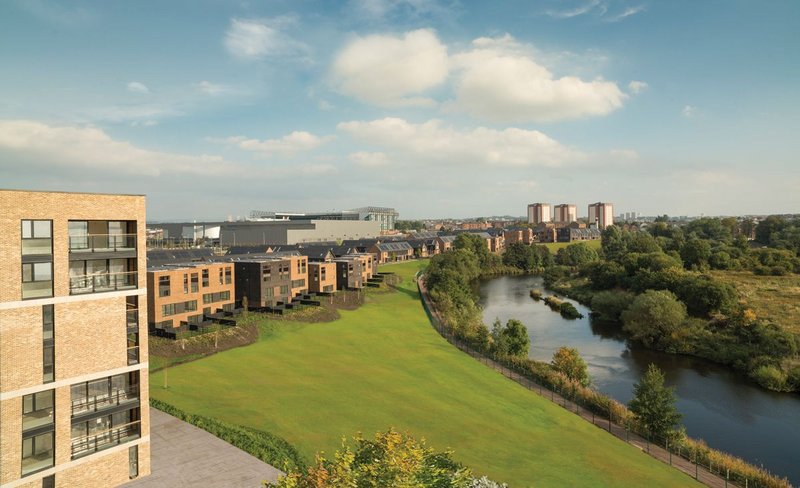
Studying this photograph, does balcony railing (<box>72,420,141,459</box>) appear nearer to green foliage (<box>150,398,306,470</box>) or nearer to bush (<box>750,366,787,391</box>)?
green foliage (<box>150,398,306,470</box>)

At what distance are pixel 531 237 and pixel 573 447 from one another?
139 metres

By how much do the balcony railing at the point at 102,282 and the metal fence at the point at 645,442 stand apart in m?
24.9

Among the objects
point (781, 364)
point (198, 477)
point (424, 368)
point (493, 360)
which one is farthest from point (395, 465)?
point (781, 364)

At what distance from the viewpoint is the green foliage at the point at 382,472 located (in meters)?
10.8

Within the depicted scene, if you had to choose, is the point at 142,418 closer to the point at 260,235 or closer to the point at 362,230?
the point at 260,235

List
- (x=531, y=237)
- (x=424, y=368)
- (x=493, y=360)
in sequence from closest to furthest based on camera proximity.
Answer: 1. (x=424, y=368)
2. (x=493, y=360)
3. (x=531, y=237)

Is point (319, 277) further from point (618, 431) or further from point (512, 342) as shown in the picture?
point (618, 431)

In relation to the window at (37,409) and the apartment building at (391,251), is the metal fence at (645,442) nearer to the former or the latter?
the window at (37,409)

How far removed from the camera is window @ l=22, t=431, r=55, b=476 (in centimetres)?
1559

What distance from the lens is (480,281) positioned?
9075 centimetres

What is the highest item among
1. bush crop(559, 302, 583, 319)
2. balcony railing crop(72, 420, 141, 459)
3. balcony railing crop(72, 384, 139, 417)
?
balcony railing crop(72, 384, 139, 417)

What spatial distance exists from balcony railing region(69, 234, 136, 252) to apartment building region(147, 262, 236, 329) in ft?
70.3

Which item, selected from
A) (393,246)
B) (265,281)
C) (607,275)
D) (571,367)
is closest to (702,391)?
(571,367)

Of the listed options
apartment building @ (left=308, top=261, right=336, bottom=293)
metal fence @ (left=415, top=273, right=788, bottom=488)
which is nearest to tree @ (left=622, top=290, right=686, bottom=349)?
metal fence @ (left=415, top=273, right=788, bottom=488)
